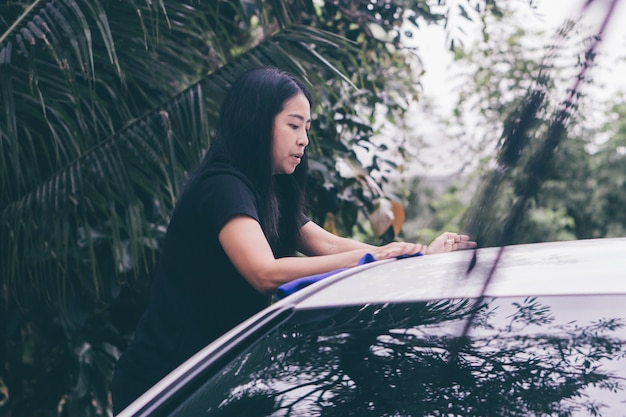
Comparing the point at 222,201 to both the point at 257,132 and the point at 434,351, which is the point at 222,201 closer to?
the point at 257,132

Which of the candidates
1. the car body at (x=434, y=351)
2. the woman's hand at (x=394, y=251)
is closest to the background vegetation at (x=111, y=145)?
the woman's hand at (x=394, y=251)

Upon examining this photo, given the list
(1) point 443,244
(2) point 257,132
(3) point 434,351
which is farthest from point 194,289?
(3) point 434,351

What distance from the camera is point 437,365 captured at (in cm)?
145

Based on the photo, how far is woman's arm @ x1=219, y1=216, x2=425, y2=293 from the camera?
6.29 ft

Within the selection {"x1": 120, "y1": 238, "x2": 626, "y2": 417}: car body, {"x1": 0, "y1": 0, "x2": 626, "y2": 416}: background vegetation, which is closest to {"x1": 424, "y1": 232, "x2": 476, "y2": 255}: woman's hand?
{"x1": 120, "y1": 238, "x2": 626, "y2": 417}: car body

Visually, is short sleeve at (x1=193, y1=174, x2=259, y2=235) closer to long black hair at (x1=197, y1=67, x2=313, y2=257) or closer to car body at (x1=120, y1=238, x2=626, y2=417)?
long black hair at (x1=197, y1=67, x2=313, y2=257)

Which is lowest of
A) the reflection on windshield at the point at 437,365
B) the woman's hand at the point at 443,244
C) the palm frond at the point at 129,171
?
the woman's hand at the point at 443,244

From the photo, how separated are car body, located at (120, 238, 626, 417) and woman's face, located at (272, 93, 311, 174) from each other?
1.87 ft

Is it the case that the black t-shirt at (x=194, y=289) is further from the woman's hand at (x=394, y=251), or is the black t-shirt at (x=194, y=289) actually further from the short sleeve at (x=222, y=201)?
the woman's hand at (x=394, y=251)

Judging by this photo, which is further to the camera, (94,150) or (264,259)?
(94,150)

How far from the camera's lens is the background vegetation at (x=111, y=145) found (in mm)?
3031

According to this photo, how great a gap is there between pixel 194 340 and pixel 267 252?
0.25m

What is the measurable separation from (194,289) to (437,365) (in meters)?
0.73

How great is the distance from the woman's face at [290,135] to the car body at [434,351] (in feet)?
1.87
